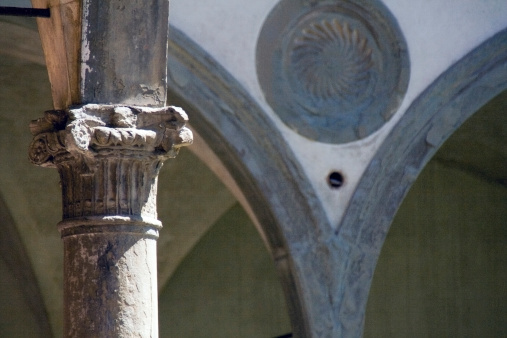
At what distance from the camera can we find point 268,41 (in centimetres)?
648

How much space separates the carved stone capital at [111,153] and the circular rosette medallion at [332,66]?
3046 mm

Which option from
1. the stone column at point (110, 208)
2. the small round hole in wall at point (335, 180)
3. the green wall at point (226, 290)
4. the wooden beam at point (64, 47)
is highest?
the green wall at point (226, 290)

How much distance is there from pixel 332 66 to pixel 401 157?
643 mm

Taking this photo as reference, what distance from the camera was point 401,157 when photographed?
675 cm

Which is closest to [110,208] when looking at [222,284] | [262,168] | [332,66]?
[262,168]

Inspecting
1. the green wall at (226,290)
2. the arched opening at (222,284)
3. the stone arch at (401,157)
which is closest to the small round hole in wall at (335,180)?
the stone arch at (401,157)

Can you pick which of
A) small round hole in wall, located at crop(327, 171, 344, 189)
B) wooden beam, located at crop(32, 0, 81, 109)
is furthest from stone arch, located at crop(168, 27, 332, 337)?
wooden beam, located at crop(32, 0, 81, 109)

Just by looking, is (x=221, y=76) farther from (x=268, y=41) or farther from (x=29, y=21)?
(x=29, y=21)

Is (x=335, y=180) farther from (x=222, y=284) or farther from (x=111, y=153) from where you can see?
(x=111, y=153)

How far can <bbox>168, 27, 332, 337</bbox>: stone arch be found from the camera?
6.24 m

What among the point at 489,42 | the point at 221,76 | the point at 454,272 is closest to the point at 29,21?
the point at 221,76

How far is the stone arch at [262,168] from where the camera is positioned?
6.24 metres

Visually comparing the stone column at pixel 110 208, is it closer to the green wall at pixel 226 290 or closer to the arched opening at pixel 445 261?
the green wall at pixel 226 290

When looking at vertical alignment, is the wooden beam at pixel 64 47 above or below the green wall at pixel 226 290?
below
